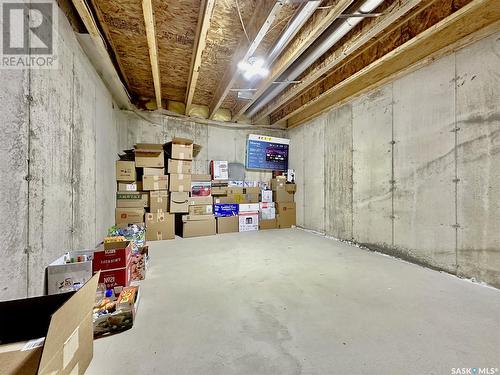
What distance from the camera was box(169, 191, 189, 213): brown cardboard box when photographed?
406cm

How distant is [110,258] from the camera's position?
5.97 feet

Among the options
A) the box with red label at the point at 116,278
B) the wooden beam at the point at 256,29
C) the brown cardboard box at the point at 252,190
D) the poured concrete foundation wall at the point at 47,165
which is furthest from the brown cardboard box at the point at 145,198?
the wooden beam at the point at 256,29

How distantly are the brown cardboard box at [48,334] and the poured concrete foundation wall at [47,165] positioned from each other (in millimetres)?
230

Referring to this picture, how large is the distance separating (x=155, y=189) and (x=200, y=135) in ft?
5.49

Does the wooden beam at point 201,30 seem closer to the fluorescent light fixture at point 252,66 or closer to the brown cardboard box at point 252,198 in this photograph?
the fluorescent light fixture at point 252,66

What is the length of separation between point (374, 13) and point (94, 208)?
359 cm

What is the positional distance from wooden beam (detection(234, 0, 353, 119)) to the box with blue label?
2448 millimetres

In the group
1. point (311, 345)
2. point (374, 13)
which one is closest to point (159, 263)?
point (311, 345)

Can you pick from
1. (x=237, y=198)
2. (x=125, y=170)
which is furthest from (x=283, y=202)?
(x=125, y=170)

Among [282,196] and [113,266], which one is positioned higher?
[282,196]

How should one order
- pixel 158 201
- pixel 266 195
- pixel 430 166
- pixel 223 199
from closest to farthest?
pixel 430 166 < pixel 158 201 < pixel 223 199 < pixel 266 195

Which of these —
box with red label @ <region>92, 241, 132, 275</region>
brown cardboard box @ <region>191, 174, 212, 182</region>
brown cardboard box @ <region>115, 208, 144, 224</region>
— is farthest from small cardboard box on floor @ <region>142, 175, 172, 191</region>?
box with red label @ <region>92, 241, 132, 275</region>

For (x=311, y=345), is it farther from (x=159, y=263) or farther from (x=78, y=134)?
(x=78, y=134)

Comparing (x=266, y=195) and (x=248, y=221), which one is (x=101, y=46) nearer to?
(x=248, y=221)
